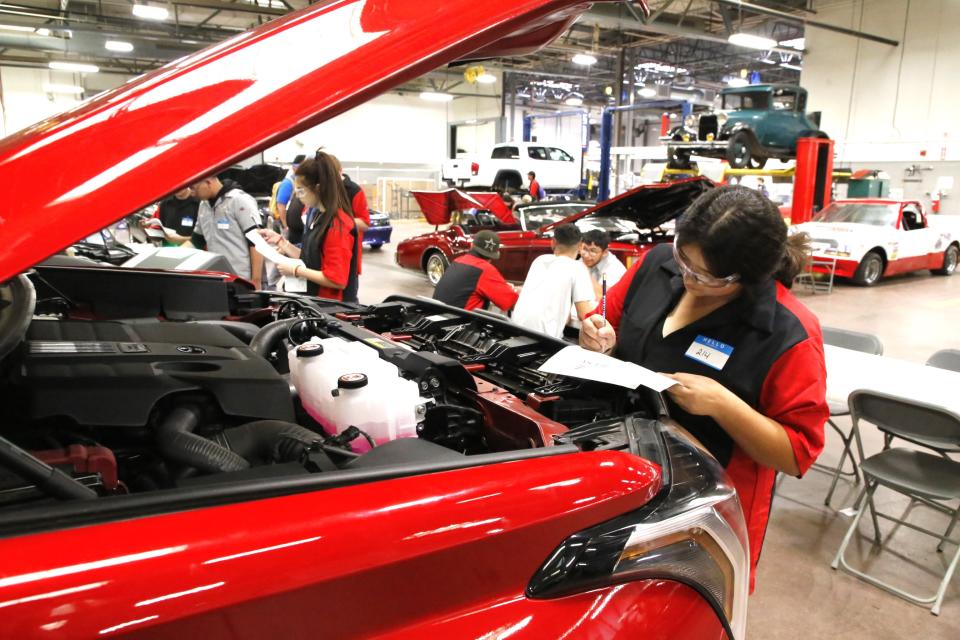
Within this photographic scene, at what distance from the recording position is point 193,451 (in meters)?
1.19

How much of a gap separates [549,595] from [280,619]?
381 millimetres

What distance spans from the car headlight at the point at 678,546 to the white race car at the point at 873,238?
8593mm

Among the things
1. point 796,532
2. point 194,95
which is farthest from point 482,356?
point 796,532

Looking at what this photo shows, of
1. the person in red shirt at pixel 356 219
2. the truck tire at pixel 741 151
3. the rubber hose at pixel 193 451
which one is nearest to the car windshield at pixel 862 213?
the truck tire at pixel 741 151

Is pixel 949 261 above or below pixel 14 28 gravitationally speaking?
below

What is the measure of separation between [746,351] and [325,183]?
2.35 meters

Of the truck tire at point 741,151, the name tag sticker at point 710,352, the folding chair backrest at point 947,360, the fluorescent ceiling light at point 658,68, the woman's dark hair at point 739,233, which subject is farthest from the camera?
the fluorescent ceiling light at point 658,68

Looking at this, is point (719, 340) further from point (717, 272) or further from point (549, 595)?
point (549, 595)

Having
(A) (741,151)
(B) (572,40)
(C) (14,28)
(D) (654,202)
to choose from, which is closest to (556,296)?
(D) (654,202)

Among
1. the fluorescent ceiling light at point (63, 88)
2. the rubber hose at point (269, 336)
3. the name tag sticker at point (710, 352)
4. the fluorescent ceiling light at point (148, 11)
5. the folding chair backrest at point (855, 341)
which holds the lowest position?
the folding chair backrest at point (855, 341)

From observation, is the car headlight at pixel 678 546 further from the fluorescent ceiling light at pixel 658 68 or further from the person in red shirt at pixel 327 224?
the fluorescent ceiling light at pixel 658 68

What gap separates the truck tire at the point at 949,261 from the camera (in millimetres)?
10547

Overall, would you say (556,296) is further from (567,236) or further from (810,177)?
(810,177)

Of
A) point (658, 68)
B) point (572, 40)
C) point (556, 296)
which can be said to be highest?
point (658, 68)
